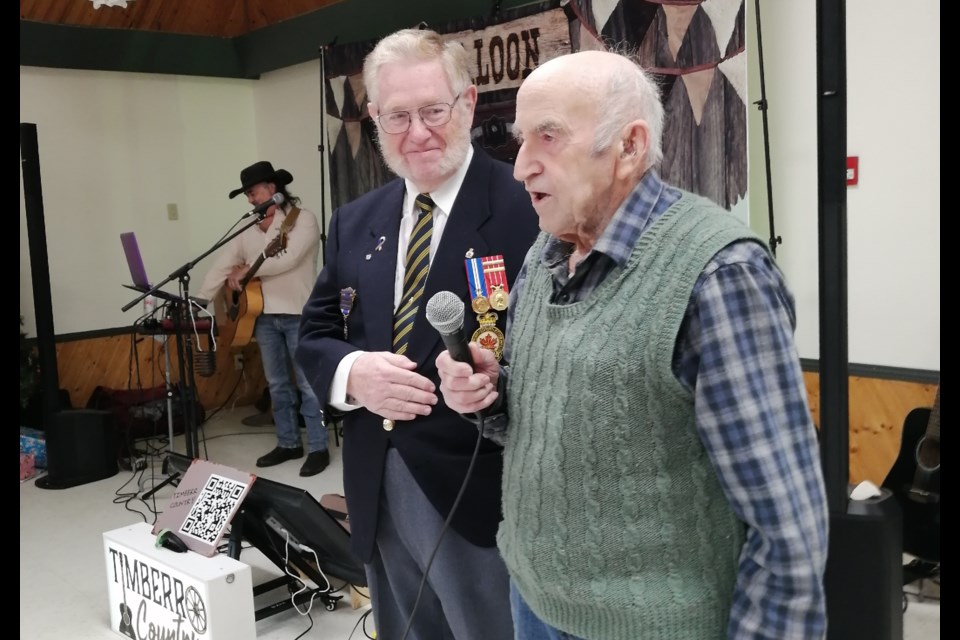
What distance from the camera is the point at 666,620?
108cm

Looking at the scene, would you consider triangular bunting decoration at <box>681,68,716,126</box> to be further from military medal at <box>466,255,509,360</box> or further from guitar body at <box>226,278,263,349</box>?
guitar body at <box>226,278,263,349</box>

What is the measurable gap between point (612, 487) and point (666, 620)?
0.59ft

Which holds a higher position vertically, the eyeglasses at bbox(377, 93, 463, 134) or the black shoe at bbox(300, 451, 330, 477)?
the eyeglasses at bbox(377, 93, 463, 134)

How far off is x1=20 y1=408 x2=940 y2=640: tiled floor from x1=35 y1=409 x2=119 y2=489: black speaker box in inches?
3.1

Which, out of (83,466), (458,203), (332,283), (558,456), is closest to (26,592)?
(83,466)

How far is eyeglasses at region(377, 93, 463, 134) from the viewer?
1.61 m

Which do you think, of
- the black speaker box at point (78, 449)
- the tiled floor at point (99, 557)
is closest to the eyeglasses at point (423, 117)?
the tiled floor at point (99, 557)

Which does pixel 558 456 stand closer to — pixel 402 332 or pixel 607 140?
pixel 607 140

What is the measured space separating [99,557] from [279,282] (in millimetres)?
1972

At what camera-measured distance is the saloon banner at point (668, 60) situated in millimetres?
3730

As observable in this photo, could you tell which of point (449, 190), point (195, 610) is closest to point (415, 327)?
point (449, 190)

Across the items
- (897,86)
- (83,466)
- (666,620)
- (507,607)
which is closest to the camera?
(666,620)

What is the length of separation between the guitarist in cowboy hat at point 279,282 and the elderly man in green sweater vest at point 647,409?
4210mm

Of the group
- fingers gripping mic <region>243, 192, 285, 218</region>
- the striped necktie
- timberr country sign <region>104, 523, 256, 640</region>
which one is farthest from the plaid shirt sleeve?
fingers gripping mic <region>243, 192, 285, 218</region>
